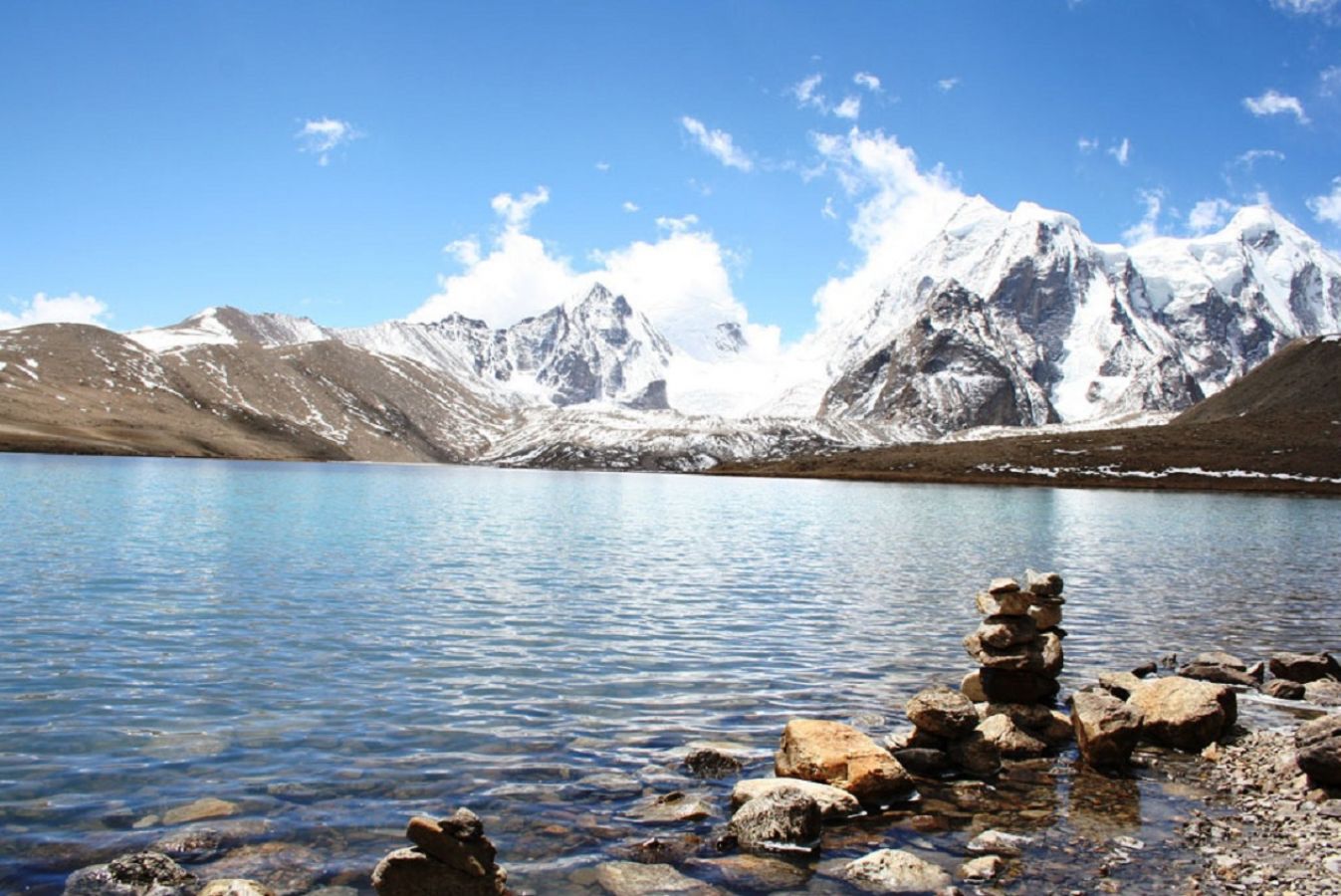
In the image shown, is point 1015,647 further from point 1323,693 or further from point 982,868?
point 982,868

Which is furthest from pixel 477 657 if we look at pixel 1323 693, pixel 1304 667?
pixel 1304 667

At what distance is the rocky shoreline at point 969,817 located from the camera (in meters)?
13.6

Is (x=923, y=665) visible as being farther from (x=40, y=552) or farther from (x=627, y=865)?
(x=40, y=552)

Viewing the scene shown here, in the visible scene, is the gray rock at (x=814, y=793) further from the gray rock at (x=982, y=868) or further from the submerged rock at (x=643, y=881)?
the submerged rock at (x=643, y=881)

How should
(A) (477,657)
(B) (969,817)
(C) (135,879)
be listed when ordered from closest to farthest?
(C) (135,879) < (B) (969,817) < (A) (477,657)

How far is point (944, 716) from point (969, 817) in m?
3.00

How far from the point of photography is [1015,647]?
25062 mm

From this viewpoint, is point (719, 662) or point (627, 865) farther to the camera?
point (719, 662)

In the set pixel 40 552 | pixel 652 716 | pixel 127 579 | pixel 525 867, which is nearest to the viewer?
pixel 525 867

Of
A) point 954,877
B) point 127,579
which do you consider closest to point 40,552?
point 127,579

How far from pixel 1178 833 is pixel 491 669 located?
17.5 m

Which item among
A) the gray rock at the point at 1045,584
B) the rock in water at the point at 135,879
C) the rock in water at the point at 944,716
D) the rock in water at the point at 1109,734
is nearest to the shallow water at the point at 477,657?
the rock in water at the point at 135,879

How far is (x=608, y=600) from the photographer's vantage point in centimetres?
4056

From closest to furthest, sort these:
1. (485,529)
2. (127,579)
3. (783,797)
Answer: (783,797), (127,579), (485,529)
